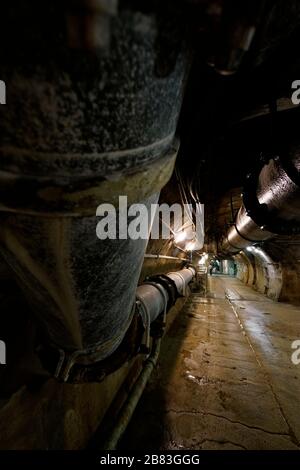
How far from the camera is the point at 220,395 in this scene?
2.75 metres

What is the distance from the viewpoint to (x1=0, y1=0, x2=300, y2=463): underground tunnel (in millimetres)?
404

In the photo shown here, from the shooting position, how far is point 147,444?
207 centimetres

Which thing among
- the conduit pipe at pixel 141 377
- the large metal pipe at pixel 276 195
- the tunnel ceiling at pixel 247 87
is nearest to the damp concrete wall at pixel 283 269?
the large metal pipe at pixel 276 195

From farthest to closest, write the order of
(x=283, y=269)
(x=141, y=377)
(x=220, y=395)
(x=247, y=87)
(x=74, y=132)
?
(x=283, y=269)
(x=220, y=395)
(x=141, y=377)
(x=247, y=87)
(x=74, y=132)

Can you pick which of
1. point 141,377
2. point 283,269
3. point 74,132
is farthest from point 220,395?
point 283,269

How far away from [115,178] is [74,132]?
0.42 ft

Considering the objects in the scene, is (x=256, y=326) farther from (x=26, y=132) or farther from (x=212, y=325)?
(x=26, y=132)

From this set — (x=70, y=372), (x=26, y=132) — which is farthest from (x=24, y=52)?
(x=70, y=372)

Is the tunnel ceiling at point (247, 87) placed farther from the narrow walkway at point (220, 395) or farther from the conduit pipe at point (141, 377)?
the narrow walkway at point (220, 395)

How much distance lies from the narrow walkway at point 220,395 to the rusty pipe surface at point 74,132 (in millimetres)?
2387

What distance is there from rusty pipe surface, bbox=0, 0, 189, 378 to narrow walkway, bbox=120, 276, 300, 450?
239cm

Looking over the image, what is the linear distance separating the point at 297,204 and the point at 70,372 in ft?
6.57

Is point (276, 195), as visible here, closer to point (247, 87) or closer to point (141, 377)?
point (247, 87)

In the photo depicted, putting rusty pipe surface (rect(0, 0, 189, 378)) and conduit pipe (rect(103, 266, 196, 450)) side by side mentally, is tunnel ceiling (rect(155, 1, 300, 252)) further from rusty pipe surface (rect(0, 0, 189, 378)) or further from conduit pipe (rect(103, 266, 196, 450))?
conduit pipe (rect(103, 266, 196, 450))
